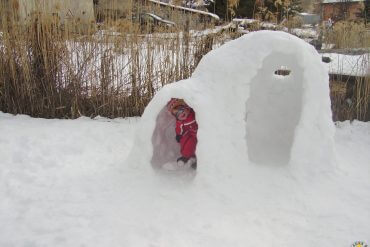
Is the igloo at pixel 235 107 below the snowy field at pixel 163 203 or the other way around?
the other way around

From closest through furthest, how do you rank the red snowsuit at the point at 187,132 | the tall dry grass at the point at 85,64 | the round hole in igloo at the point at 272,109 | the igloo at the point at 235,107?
the igloo at the point at 235,107 → the red snowsuit at the point at 187,132 → the round hole in igloo at the point at 272,109 → the tall dry grass at the point at 85,64

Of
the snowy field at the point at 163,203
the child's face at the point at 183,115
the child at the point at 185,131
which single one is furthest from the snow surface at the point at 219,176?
the child's face at the point at 183,115

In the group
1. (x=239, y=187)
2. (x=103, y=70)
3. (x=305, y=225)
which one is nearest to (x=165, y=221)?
(x=239, y=187)

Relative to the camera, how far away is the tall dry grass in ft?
13.7

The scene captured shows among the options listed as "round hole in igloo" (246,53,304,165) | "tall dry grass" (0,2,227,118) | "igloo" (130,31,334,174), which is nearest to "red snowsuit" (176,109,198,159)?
"igloo" (130,31,334,174)

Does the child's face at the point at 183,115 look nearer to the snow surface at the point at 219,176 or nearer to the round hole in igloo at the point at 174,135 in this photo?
the round hole in igloo at the point at 174,135

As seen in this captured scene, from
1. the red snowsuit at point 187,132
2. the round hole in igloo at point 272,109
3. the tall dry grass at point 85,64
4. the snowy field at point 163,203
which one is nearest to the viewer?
the snowy field at point 163,203

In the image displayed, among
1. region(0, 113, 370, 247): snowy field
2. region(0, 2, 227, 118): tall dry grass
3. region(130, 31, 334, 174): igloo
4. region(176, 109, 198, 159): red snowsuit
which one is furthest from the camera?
region(0, 2, 227, 118): tall dry grass

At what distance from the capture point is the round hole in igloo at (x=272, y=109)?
3.51 m

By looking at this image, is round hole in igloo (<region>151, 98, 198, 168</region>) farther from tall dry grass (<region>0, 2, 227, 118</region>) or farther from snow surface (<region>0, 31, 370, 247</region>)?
tall dry grass (<region>0, 2, 227, 118</region>)

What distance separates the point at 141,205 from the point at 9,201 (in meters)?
0.92

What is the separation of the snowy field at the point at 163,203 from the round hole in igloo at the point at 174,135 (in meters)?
0.22

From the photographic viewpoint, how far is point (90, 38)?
4371 millimetres

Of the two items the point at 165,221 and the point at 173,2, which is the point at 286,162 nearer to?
the point at 165,221
